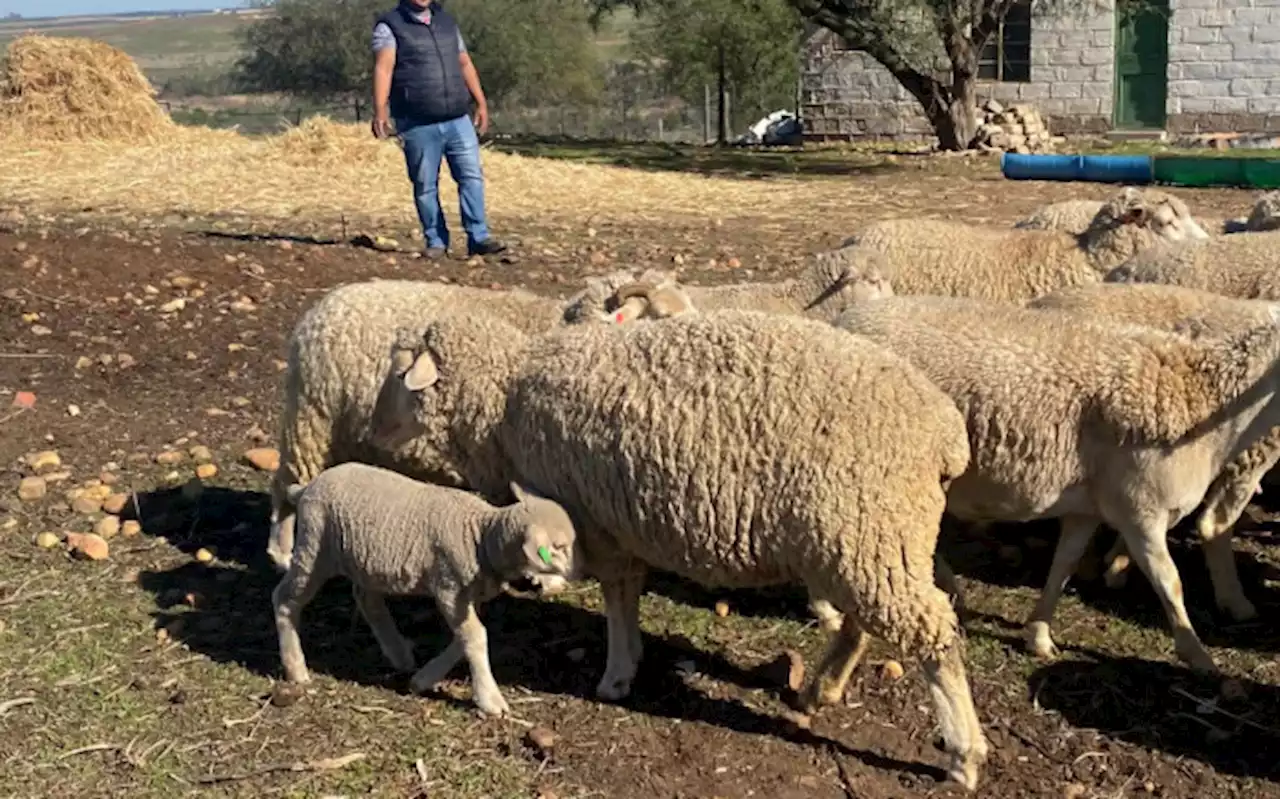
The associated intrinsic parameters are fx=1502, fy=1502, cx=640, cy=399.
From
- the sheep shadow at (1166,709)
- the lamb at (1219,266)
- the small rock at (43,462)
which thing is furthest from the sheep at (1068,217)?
the small rock at (43,462)

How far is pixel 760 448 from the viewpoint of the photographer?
4383 mm

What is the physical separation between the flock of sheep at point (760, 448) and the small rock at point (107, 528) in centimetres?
80

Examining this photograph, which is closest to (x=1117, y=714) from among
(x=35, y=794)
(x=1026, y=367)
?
(x=1026, y=367)

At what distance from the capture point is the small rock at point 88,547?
5.89 metres

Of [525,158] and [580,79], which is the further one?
[580,79]

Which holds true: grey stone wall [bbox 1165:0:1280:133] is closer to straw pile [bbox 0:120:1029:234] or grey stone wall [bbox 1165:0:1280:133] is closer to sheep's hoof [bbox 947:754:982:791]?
straw pile [bbox 0:120:1029:234]

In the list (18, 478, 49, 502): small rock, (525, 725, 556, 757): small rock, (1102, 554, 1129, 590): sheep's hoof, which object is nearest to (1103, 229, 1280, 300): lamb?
(1102, 554, 1129, 590): sheep's hoof

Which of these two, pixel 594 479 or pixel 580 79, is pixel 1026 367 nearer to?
pixel 594 479

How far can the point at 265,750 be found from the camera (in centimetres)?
447

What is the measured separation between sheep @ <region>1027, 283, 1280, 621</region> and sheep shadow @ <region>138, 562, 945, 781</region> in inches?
65.7

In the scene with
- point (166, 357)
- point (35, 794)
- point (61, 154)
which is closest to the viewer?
point (35, 794)

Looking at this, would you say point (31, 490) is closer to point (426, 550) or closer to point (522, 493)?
point (426, 550)

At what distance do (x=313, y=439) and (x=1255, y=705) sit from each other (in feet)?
11.2

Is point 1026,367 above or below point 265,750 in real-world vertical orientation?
above
